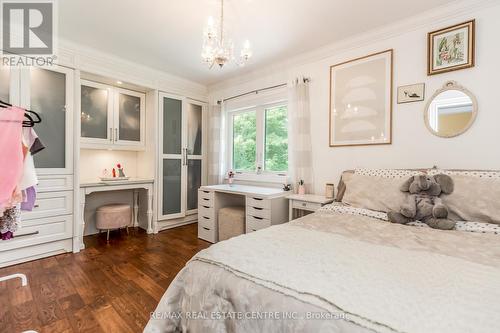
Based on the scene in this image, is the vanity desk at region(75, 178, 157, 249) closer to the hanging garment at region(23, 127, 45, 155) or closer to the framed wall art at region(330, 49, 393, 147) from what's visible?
the hanging garment at region(23, 127, 45, 155)

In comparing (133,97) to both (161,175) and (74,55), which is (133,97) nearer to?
(74,55)

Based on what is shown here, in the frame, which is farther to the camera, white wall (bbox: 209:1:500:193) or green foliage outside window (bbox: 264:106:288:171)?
green foliage outside window (bbox: 264:106:288:171)

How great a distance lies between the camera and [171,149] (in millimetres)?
3785

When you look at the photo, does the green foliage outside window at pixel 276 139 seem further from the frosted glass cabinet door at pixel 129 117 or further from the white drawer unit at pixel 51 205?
the white drawer unit at pixel 51 205

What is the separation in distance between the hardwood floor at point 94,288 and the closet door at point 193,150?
114 centimetres

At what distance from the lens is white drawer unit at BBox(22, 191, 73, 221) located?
2553 millimetres

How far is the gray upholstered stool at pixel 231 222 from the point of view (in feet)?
9.62

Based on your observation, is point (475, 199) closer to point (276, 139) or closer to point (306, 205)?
point (306, 205)

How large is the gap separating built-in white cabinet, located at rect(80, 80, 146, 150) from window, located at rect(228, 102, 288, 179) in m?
1.49

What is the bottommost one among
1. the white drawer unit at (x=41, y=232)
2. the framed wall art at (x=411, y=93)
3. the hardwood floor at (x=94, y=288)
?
the hardwood floor at (x=94, y=288)

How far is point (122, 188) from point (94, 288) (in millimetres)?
1527

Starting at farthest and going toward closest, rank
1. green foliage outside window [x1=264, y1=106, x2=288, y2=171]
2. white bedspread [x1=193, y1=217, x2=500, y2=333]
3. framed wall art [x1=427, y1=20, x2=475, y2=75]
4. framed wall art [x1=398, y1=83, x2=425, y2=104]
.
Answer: green foliage outside window [x1=264, y1=106, x2=288, y2=171] → framed wall art [x1=398, y1=83, x2=425, y2=104] → framed wall art [x1=427, y1=20, x2=475, y2=75] → white bedspread [x1=193, y1=217, x2=500, y2=333]

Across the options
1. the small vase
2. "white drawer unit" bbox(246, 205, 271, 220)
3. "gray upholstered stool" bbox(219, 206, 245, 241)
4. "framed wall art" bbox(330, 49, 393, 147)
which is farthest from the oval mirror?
"gray upholstered stool" bbox(219, 206, 245, 241)

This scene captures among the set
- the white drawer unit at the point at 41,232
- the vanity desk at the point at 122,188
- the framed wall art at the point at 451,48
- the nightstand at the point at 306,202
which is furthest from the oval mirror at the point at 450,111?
the white drawer unit at the point at 41,232
